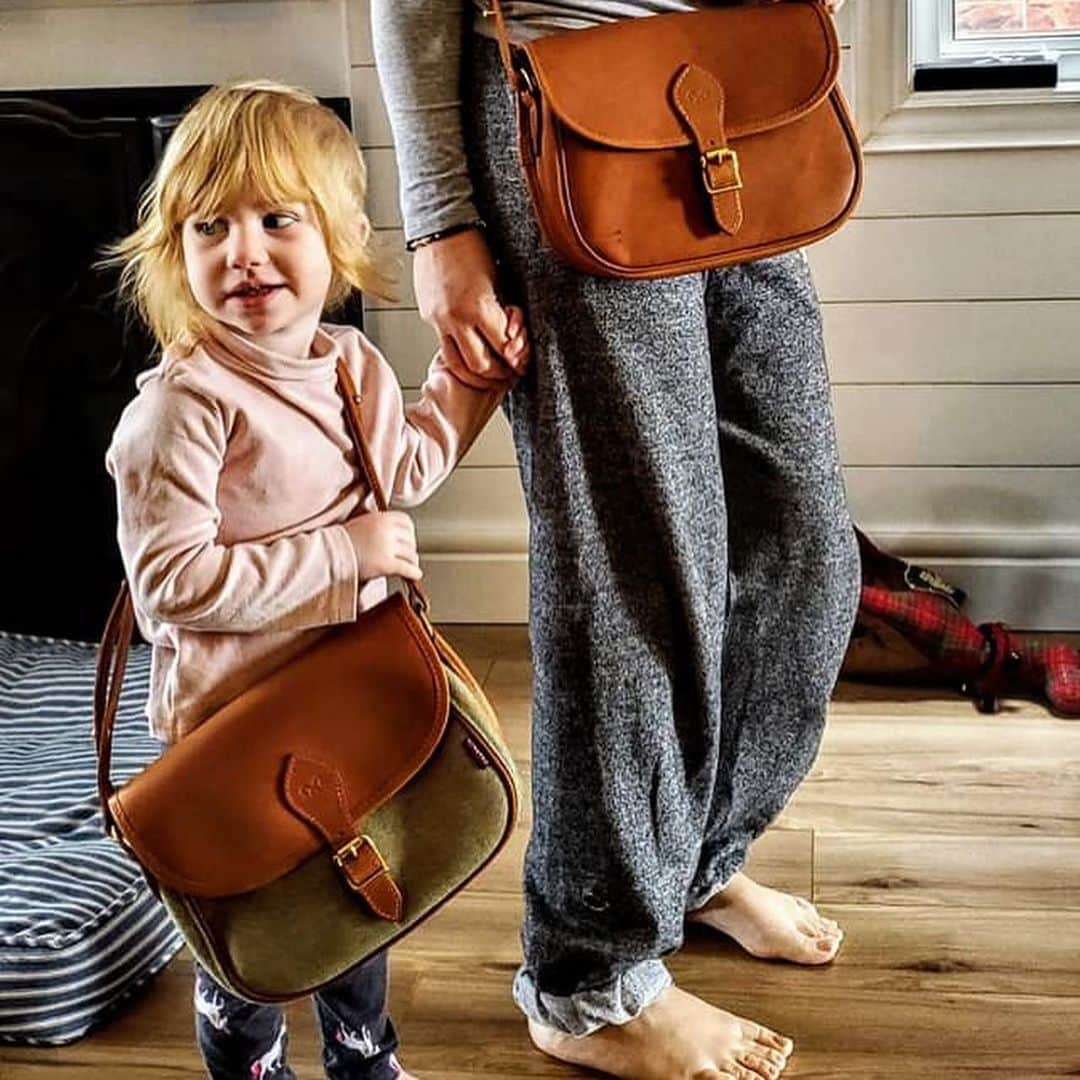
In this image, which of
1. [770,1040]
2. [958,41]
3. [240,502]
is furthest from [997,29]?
[240,502]

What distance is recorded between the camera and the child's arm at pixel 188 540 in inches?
46.3

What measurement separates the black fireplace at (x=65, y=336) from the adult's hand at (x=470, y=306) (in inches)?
41.1

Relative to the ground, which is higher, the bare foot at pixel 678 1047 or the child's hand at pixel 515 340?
the child's hand at pixel 515 340

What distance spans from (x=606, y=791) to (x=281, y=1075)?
13.5 inches

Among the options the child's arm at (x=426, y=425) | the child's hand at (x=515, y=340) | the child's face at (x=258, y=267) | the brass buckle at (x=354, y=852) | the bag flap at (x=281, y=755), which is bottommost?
the brass buckle at (x=354, y=852)

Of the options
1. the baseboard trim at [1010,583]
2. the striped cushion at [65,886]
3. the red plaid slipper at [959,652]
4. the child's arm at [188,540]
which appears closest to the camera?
the child's arm at [188,540]

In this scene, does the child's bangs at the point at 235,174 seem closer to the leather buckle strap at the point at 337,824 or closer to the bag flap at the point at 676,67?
the bag flap at the point at 676,67

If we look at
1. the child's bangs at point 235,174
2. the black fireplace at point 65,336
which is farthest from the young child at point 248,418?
the black fireplace at point 65,336

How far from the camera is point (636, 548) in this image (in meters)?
1.33

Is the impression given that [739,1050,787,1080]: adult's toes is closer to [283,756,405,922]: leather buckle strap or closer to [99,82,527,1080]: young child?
[283,756,405,922]: leather buckle strap

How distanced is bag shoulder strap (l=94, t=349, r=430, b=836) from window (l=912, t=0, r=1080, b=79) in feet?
4.13

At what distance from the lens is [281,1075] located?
A: 1436 mm

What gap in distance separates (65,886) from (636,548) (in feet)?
2.33

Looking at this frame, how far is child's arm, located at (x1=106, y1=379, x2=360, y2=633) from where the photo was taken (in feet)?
3.86
